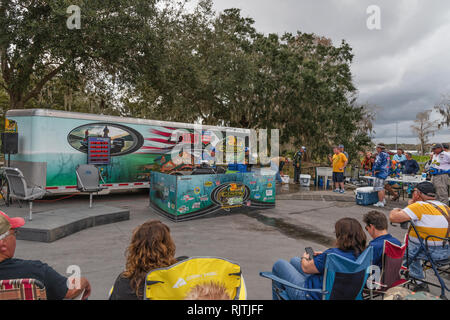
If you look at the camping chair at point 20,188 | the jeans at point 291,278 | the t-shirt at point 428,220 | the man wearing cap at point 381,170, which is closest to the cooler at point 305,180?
the man wearing cap at point 381,170

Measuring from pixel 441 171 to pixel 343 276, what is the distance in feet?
25.7

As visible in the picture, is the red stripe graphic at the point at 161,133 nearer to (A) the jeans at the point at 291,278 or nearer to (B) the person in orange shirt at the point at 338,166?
(B) the person in orange shirt at the point at 338,166

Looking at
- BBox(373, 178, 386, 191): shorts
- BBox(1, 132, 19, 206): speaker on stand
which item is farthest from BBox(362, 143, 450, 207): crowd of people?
BBox(1, 132, 19, 206): speaker on stand

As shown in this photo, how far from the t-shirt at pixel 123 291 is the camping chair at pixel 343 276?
1.37 m

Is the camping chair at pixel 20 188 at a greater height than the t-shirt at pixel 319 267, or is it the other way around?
the camping chair at pixel 20 188

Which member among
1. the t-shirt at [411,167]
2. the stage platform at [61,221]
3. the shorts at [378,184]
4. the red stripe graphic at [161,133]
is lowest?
the stage platform at [61,221]

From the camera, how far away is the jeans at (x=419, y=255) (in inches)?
135

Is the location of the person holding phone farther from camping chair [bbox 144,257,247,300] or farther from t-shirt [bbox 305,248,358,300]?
camping chair [bbox 144,257,247,300]

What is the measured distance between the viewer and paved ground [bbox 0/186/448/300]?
4285 mm

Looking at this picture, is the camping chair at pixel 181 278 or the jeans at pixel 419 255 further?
the jeans at pixel 419 255

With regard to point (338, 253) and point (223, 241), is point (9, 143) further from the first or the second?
point (338, 253)

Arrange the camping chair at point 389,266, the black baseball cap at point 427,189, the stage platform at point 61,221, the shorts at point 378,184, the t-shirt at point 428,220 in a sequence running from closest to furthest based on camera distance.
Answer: the camping chair at point 389,266 → the t-shirt at point 428,220 → the black baseball cap at point 427,189 → the stage platform at point 61,221 → the shorts at point 378,184

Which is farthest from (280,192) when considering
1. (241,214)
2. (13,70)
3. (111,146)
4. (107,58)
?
(13,70)
